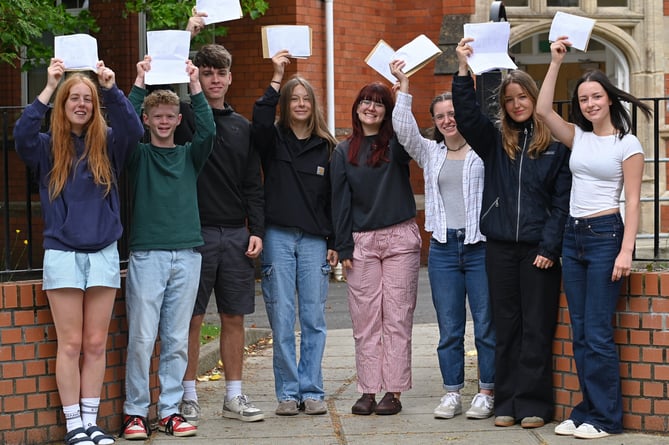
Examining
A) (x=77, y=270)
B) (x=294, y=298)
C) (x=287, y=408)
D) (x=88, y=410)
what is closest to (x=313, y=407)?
(x=287, y=408)

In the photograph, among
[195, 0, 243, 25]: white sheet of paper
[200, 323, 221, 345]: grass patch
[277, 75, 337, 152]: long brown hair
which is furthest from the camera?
[200, 323, 221, 345]: grass patch

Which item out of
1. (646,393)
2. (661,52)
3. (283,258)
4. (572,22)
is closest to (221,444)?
(283,258)

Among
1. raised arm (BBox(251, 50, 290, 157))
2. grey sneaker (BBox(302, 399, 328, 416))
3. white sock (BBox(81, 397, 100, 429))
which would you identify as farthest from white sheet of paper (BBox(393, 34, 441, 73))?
white sock (BBox(81, 397, 100, 429))

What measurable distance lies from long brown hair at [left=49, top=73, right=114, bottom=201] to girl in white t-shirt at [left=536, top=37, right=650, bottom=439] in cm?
238

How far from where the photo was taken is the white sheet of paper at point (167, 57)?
636 centimetres

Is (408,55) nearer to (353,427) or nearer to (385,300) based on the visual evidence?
(385,300)

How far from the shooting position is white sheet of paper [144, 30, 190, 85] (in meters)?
6.36

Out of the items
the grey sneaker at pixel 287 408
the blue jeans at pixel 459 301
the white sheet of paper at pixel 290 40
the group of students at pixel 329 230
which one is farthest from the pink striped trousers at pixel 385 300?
the white sheet of paper at pixel 290 40

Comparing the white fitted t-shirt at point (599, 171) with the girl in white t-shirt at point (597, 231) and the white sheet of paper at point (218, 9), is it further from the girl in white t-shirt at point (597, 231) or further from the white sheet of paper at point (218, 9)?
the white sheet of paper at point (218, 9)

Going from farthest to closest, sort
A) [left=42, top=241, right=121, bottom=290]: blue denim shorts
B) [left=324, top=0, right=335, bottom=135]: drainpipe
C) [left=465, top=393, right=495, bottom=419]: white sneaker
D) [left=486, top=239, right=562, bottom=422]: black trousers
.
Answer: [left=324, top=0, right=335, bottom=135]: drainpipe
[left=465, top=393, right=495, bottom=419]: white sneaker
[left=486, top=239, right=562, bottom=422]: black trousers
[left=42, top=241, right=121, bottom=290]: blue denim shorts

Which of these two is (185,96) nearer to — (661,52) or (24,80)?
(24,80)

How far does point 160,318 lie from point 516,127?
2296mm

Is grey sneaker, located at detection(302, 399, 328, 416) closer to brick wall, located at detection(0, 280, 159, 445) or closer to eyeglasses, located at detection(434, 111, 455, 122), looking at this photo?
brick wall, located at detection(0, 280, 159, 445)

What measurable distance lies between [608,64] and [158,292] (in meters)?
11.9
